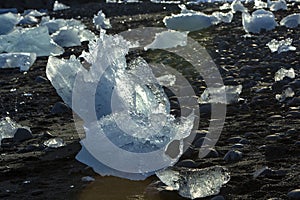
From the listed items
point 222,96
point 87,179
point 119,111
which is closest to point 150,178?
point 87,179

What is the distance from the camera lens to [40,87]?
4590 mm

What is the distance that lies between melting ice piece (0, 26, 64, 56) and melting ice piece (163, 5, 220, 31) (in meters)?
1.84

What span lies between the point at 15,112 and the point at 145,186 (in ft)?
5.99

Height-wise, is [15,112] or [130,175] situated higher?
[130,175]

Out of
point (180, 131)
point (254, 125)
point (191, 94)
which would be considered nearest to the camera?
point (180, 131)

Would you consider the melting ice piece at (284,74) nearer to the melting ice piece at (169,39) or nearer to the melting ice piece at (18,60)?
the melting ice piece at (169,39)

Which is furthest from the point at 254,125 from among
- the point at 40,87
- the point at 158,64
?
the point at 158,64

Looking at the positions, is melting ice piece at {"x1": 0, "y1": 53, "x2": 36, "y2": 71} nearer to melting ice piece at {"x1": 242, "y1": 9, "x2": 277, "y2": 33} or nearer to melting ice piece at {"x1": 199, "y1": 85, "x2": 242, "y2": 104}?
melting ice piece at {"x1": 199, "y1": 85, "x2": 242, "y2": 104}

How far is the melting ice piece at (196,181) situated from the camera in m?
1.95

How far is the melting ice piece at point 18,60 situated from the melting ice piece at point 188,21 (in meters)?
2.43

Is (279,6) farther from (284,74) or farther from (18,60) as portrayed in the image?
(284,74)

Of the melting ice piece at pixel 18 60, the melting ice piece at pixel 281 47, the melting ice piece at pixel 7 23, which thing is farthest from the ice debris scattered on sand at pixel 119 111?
the melting ice piece at pixel 7 23

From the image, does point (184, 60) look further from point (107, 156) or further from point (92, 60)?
point (107, 156)

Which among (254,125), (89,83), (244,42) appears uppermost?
(89,83)
